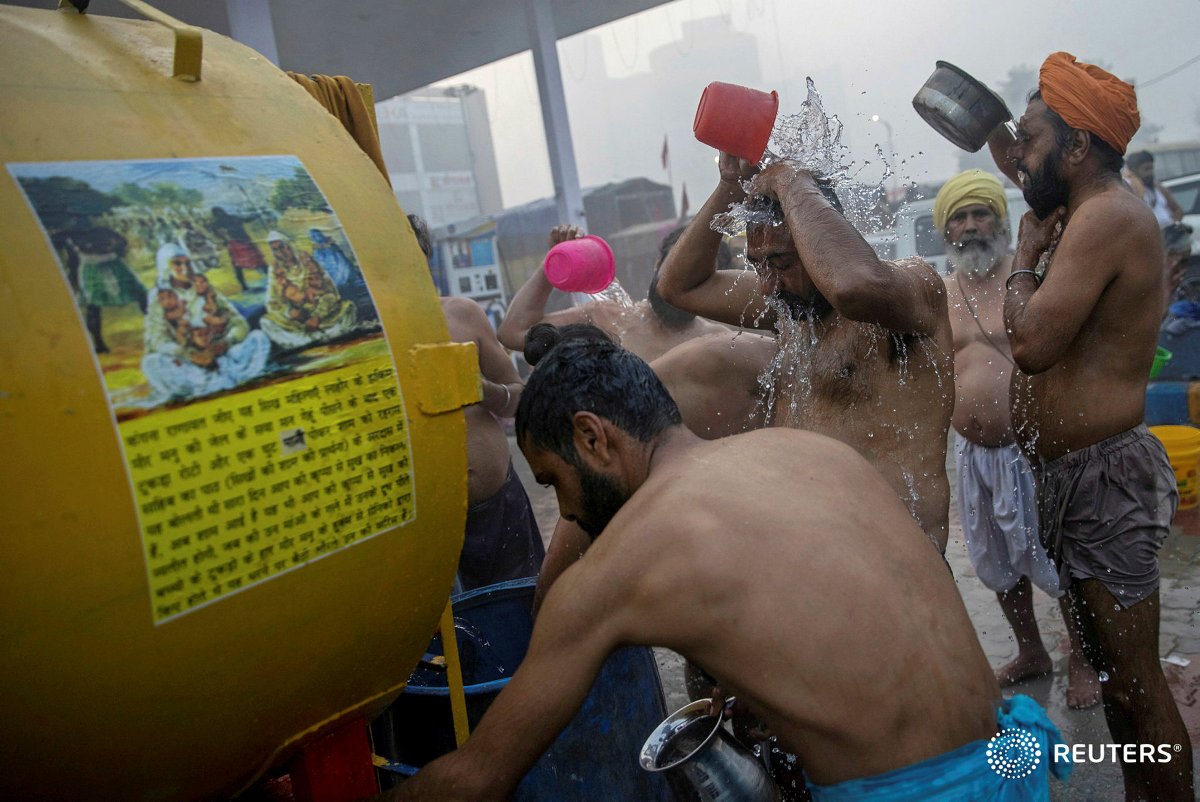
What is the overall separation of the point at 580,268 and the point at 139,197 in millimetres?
3212

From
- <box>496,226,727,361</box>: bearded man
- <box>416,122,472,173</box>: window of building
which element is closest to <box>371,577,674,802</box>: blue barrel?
<box>496,226,727,361</box>: bearded man

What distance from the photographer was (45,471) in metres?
1.07

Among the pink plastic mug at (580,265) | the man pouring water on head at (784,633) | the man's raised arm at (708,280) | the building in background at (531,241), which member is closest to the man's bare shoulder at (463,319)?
the pink plastic mug at (580,265)

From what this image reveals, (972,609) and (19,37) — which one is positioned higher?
(19,37)

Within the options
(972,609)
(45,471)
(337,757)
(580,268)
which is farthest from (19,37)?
(972,609)

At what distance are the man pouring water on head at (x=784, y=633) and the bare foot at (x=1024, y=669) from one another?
7.21ft

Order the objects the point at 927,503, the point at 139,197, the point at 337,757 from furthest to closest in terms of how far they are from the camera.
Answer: the point at 927,503 < the point at 337,757 < the point at 139,197

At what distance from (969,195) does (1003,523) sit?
5.35 feet

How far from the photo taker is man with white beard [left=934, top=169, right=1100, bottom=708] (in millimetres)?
3764

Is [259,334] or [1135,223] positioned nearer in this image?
[259,334]

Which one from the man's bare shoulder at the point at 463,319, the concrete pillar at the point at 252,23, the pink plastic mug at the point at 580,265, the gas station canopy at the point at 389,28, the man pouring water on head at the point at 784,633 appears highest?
the gas station canopy at the point at 389,28

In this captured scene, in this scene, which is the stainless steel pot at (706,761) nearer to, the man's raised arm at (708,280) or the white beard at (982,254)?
the man's raised arm at (708,280)

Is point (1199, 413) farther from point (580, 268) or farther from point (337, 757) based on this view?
point (337, 757)

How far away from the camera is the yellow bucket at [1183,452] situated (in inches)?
197
